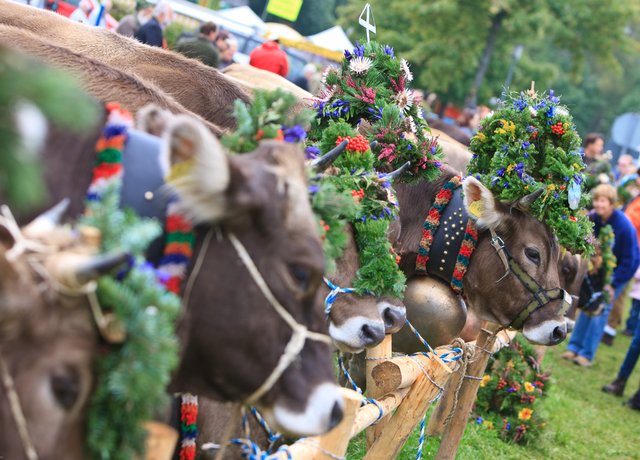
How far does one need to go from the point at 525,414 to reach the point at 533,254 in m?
2.39

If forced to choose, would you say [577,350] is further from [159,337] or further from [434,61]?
[434,61]

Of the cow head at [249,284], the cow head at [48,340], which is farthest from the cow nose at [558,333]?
the cow head at [48,340]

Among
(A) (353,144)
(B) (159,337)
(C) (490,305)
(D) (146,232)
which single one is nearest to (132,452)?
(B) (159,337)

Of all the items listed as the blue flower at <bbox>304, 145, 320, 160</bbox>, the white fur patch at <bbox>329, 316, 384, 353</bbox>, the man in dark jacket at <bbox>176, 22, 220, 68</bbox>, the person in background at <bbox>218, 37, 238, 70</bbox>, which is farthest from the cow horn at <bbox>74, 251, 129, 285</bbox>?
the person in background at <bbox>218, 37, 238, 70</bbox>

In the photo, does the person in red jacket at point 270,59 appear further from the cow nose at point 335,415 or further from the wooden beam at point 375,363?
the cow nose at point 335,415

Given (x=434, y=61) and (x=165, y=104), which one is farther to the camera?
(x=434, y=61)

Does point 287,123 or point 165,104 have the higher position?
point 287,123

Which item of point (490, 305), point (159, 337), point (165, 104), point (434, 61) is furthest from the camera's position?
point (434, 61)

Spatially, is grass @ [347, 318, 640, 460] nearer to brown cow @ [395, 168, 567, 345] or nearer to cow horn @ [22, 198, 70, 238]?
brown cow @ [395, 168, 567, 345]

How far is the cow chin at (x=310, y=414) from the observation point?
260cm

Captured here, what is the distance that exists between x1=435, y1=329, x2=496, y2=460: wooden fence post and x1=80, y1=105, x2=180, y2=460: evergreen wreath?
406 cm

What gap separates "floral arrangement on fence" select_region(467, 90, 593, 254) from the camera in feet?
19.2

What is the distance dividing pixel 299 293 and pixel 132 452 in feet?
2.47

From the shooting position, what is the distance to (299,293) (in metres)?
2.62
